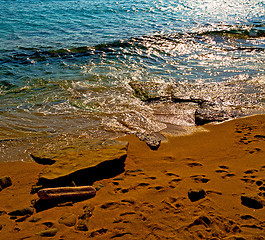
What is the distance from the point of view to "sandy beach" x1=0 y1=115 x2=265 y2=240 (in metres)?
2.92

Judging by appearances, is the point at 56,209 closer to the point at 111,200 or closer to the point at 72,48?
the point at 111,200

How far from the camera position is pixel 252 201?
319cm


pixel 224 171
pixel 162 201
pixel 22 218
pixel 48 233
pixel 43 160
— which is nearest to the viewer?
pixel 48 233

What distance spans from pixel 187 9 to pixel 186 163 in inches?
740

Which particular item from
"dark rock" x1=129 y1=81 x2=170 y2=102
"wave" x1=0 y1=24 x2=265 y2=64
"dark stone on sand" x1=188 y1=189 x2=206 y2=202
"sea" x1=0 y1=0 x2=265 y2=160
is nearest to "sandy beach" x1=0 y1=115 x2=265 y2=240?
"dark stone on sand" x1=188 y1=189 x2=206 y2=202

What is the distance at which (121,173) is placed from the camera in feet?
14.2

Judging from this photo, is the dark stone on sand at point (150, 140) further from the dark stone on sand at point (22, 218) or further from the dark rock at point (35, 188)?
the dark stone on sand at point (22, 218)

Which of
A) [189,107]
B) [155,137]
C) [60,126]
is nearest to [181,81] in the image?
[189,107]

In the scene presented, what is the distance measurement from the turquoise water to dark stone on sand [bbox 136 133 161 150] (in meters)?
0.42

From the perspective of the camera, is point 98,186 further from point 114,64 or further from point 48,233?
point 114,64

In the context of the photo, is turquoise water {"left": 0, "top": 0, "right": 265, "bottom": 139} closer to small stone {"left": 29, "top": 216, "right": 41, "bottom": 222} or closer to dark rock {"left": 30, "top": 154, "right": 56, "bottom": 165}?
dark rock {"left": 30, "top": 154, "right": 56, "bottom": 165}

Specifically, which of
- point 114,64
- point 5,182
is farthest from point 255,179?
point 114,64

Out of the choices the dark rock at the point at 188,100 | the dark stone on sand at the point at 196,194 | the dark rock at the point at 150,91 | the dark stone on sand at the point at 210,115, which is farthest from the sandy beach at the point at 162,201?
the dark rock at the point at 150,91

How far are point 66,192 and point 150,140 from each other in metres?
2.30
